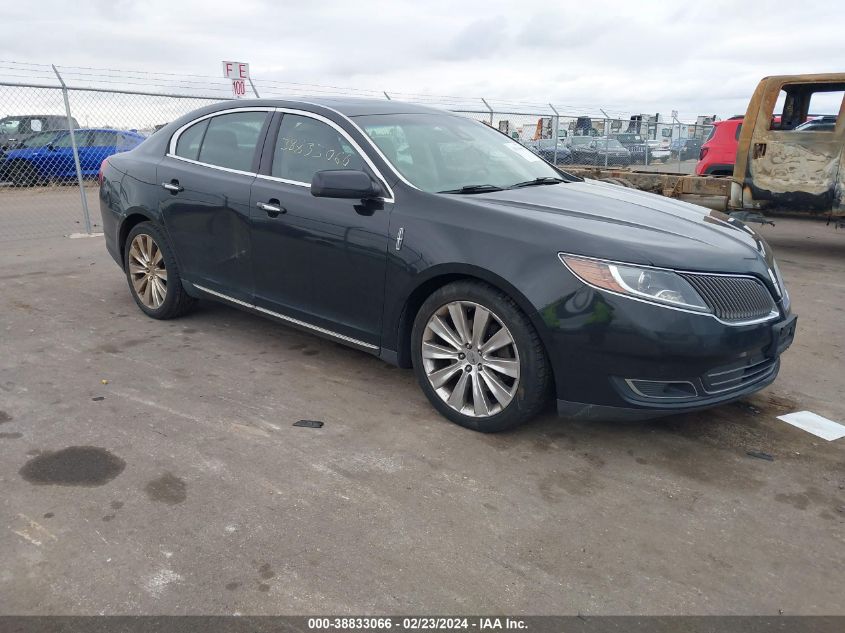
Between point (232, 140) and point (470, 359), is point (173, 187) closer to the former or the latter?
point (232, 140)

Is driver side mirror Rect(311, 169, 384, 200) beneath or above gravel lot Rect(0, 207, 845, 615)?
above

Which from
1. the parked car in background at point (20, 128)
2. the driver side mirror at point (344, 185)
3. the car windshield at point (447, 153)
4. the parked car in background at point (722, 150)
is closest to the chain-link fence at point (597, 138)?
the parked car in background at point (722, 150)

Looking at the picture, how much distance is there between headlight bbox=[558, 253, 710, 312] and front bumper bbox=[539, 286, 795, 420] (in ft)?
0.14

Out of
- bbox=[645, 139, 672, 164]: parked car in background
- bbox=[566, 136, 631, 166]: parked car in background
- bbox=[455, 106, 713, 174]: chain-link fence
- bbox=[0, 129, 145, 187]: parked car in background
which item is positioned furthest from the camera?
bbox=[645, 139, 672, 164]: parked car in background

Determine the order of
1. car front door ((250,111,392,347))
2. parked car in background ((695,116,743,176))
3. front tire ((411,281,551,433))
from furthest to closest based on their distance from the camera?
parked car in background ((695,116,743,176)) < car front door ((250,111,392,347)) < front tire ((411,281,551,433))

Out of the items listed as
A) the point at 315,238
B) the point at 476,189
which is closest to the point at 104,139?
the point at 315,238

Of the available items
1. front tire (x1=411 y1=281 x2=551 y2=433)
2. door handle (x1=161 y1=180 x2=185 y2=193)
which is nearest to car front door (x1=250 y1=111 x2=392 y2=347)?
front tire (x1=411 y1=281 x2=551 y2=433)

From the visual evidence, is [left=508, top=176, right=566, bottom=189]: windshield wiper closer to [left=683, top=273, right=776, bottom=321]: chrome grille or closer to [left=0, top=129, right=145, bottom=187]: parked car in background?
[left=683, top=273, right=776, bottom=321]: chrome grille

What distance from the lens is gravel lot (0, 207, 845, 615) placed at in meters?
2.43

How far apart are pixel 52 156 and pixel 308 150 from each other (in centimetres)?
1281

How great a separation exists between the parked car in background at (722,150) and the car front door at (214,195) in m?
9.87

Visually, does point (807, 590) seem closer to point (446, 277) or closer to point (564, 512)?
point (564, 512)

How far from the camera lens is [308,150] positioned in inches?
167

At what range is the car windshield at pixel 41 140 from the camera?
14031 mm
